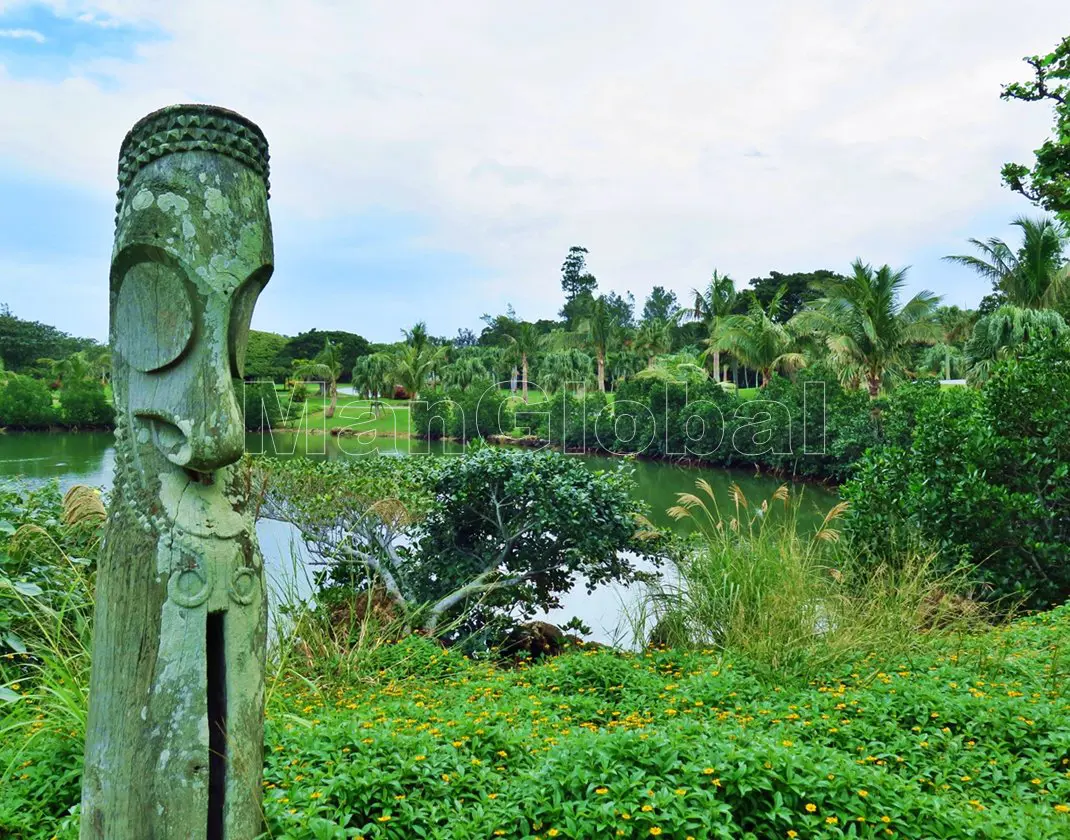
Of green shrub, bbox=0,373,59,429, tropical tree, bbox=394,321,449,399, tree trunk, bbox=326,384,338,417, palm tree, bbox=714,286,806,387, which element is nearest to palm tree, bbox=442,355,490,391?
tropical tree, bbox=394,321,449,399

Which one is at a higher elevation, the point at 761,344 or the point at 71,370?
the point at 761,344

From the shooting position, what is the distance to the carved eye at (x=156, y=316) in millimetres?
2107

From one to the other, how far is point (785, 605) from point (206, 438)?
163 inches

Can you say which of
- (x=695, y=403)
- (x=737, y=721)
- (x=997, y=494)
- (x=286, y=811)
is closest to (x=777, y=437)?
(x=695, y=403)

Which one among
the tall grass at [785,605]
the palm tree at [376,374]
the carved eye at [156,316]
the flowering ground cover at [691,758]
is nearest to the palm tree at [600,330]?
the palm tree at [376,374]

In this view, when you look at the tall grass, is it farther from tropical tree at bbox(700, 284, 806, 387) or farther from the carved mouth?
tropical tree at bbox(700, 284, 806, 387)

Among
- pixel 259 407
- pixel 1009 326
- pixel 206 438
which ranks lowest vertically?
pixel 259 407

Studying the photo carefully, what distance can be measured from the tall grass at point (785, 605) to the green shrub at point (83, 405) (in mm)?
28709

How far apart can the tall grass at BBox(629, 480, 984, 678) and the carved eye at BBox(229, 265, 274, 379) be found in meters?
3.61

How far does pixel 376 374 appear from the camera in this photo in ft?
122

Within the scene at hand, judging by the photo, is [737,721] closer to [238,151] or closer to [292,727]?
[292,727]

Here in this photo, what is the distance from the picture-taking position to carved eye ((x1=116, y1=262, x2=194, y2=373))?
6.91 ft

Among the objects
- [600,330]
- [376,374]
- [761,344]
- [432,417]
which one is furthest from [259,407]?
[761,344]

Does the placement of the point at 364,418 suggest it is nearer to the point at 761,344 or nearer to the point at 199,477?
the point at 761,344
